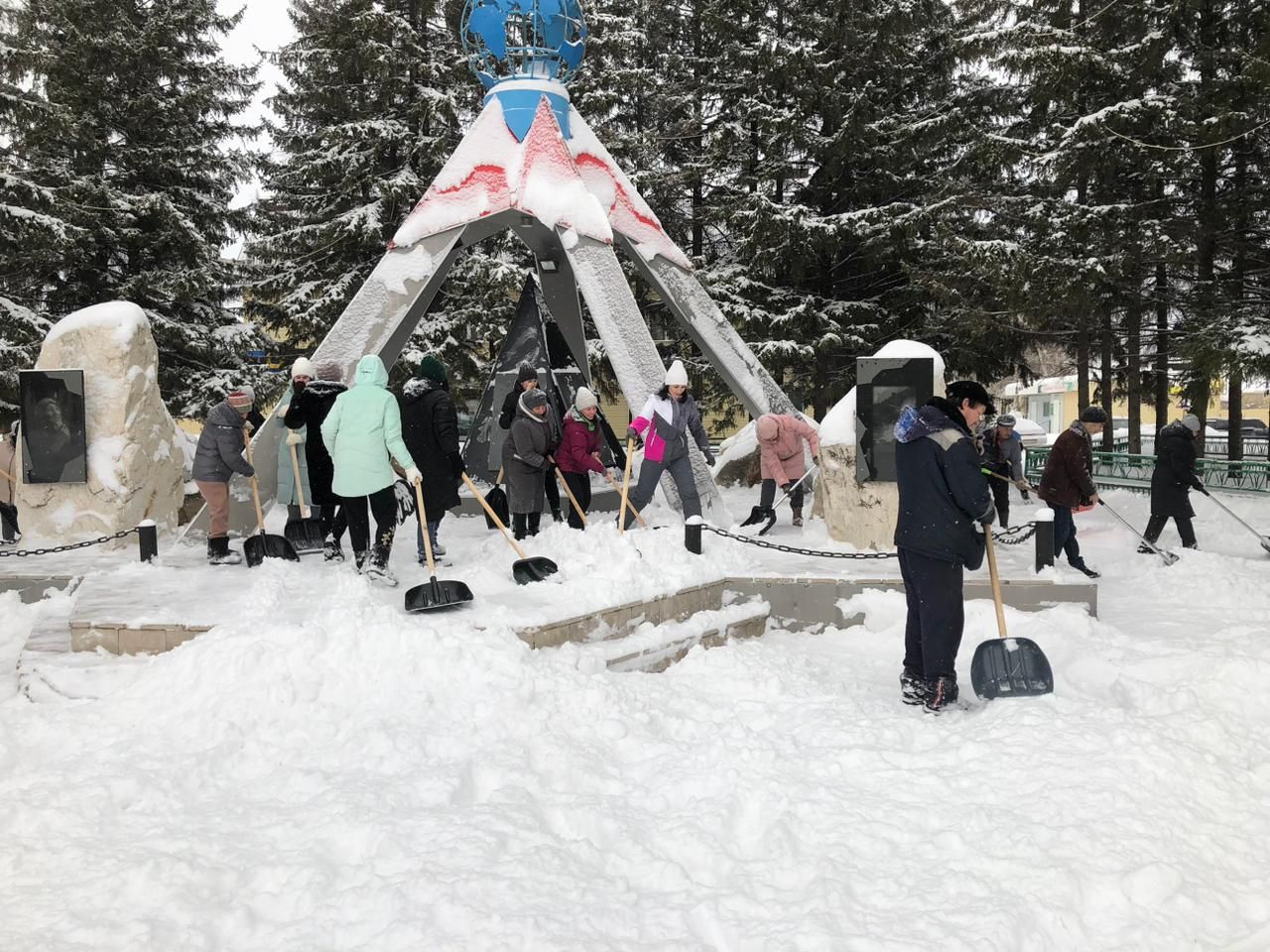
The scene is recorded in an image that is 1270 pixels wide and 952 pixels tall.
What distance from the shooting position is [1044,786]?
378 cm

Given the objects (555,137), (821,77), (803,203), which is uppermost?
(821,77)

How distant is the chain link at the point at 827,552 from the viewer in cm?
636

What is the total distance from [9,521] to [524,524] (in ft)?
20.6

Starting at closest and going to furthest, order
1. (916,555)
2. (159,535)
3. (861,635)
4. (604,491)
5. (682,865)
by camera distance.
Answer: (682,865) < (916,555) < (861,635) < (159,535) < (604,491)

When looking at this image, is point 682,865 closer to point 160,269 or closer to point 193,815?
point 193,815

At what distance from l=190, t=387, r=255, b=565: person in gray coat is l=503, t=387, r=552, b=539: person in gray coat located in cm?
208

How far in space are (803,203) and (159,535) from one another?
47.2 feet

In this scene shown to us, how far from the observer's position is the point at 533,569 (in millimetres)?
6129

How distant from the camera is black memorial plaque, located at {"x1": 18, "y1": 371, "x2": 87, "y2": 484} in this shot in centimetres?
858

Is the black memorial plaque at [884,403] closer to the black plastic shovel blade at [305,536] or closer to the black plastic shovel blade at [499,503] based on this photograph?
the black plastic shovel blade at [499,503]

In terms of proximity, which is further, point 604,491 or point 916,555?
point 604,491

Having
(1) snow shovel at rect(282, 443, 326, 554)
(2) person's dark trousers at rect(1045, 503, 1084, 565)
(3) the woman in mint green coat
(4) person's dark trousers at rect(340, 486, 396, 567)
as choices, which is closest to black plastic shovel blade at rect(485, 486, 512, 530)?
(1) snow shovel at rect(282, 443, 326, 554)

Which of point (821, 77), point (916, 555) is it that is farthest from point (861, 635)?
point (821, 77)

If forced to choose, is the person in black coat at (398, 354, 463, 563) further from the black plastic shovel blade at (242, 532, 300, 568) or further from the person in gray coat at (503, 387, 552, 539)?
the black plastic shovel blade at (242, 532, 300, 568)
